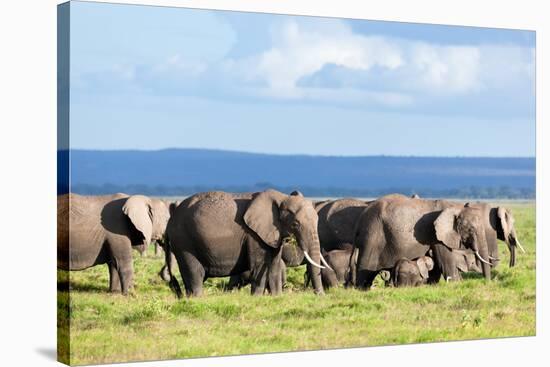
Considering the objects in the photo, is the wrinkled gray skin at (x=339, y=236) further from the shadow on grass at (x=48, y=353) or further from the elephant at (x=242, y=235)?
the shadow on grass at (x=48, y=353)

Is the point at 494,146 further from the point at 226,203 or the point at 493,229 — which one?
the point at 226,203

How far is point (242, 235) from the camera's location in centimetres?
1623

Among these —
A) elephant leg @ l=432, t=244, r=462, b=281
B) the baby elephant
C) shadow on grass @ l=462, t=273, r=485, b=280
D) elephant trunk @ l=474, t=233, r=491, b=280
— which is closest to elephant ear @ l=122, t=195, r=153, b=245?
the baby elephant

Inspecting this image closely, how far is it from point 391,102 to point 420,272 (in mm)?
2042

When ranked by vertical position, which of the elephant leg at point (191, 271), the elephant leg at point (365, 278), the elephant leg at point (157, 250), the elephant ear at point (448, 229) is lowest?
the elephant leg at point (365, 278)

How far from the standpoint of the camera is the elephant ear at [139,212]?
16.4 metres

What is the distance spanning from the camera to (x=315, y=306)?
15.6 metres

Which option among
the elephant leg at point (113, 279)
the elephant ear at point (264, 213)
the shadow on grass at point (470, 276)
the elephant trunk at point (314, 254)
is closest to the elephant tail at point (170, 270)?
the elephant leg at point (113, 279)

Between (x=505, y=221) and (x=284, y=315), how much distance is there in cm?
Result: 331

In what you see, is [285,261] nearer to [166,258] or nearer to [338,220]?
[338,220]

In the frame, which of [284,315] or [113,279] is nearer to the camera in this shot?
[284,315]

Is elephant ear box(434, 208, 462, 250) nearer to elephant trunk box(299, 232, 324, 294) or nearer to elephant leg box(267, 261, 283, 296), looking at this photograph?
elephant trunk box(299, 232, 324, 294)

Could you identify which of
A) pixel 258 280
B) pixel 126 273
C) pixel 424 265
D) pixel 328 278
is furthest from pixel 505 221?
pixel 126 273

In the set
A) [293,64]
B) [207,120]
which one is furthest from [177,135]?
[293,64]
